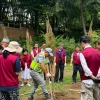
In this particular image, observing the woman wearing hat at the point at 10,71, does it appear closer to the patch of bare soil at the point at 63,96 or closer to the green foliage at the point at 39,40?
the patch of bare soil at the point at 63,96

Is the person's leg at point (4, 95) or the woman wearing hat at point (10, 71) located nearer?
the woman wearing hat at point (10, 71)

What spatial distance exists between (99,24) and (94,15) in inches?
143

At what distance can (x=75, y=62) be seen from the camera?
1167 cm

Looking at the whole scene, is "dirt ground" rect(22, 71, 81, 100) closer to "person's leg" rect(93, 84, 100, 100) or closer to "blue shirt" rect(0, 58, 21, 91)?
"person's leg" rect(93, 84, 100, 100)

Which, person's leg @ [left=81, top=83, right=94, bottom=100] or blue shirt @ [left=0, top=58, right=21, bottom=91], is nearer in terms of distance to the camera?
blue shirt @ [left=0, top=58, right=21, bottom=91]

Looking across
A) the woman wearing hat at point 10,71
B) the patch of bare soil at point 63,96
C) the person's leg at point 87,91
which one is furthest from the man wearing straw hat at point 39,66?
the woman wearing hat at point 10,71

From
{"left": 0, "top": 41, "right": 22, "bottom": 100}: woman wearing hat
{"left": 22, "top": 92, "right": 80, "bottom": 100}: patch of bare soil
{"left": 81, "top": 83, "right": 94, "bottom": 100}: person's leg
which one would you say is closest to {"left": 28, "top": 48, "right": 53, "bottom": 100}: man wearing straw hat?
{"left": 22, "top": 92, "right": 80, "bottom": 100}: patch of bare soil

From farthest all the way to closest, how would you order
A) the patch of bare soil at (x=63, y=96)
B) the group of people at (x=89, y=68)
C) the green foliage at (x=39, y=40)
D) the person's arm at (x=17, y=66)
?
1. the green foliage at (x=39, y=40)
2. the patch of bare soil at (x=63, y=96)
3. the group of people at (x=89, y=68)
4. the person's arm at (x=17, y=66)

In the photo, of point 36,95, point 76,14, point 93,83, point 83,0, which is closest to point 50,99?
point 36,95

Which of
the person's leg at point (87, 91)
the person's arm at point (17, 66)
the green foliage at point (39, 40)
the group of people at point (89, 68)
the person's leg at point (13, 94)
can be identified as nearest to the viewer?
the person's arm at point (17, 66)

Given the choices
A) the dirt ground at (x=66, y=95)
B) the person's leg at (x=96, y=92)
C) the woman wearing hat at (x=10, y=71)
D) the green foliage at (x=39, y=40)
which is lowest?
the green foliage at (x=39, y=40)

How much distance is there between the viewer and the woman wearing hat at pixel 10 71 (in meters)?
5.59

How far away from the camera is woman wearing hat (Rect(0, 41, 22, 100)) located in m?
5.59

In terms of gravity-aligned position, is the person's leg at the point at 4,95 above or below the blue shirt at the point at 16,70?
below
